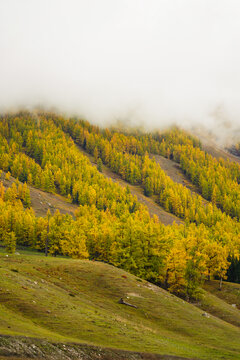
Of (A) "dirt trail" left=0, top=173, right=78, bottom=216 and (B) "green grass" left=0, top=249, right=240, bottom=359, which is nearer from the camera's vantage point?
(B) "green grass" left=0, top=249, right=240, bottom=359

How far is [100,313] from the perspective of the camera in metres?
37.8

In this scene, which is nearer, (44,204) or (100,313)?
(100,313)

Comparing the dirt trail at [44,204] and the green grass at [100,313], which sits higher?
the dirt trail at [44,204]

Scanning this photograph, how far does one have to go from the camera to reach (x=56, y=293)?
129ft

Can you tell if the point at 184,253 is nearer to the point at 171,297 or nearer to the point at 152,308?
the point at 171,297

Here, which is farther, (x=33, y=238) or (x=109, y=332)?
(x=33, y=238)

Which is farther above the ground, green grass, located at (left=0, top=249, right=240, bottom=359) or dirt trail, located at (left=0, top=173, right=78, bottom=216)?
dirt trail, located at (left=0, top=173, right=78, bottom=216)

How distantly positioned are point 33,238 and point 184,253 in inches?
2199

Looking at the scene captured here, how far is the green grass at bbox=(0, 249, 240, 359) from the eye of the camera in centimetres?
2861

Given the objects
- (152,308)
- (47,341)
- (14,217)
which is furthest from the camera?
(14,217)

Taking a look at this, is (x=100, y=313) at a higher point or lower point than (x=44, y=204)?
lower

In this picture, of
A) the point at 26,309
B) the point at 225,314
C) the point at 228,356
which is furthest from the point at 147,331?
the point at 225,314

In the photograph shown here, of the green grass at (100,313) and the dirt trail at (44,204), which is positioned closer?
the green grass at (100,313)

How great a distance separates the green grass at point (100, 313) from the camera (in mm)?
28609
